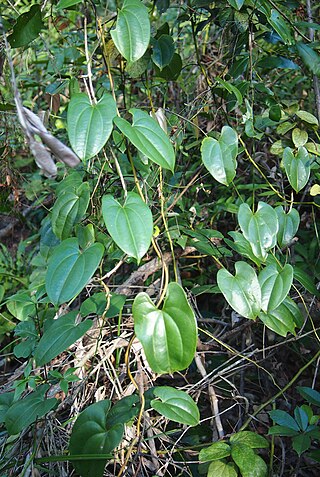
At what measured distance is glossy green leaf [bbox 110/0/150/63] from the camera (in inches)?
33.3

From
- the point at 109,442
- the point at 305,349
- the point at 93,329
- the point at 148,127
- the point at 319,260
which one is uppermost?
the point at 148,127

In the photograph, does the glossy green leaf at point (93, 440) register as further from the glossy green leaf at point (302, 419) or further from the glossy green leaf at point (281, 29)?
the glossy green leaf at point (281, 29)

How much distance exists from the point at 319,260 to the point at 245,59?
1.86 feet

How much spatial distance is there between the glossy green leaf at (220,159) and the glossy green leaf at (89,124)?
229mm

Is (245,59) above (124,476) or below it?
above

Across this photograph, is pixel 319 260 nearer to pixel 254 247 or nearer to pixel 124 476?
pixel 254 247

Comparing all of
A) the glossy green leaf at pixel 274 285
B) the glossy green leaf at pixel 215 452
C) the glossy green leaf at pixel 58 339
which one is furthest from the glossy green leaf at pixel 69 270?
the glossy green leaf at pixel 215 452

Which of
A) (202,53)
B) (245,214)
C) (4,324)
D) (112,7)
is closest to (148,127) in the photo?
(245,214)

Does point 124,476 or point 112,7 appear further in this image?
point 112,7

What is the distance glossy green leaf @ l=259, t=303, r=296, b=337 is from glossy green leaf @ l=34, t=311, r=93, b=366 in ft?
1.21

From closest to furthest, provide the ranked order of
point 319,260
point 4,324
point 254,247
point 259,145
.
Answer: point 254,247 → point 319,260 → point 259,145 → point 4,324

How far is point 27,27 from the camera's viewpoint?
41.5 inches

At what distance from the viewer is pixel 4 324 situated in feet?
5.90

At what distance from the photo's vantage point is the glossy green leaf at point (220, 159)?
97cm
